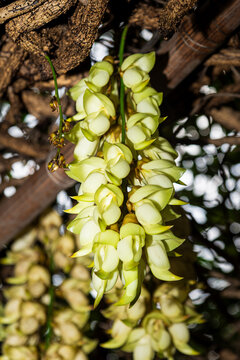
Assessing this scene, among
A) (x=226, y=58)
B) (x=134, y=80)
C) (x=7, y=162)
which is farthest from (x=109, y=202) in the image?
(x=7, y=162)

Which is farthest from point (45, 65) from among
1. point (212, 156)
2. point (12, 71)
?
point (212, 156)

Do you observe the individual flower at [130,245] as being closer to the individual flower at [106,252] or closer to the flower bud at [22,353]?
the individual flower at [106,252]

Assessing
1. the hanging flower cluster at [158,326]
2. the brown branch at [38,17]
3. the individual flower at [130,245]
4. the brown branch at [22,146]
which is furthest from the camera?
the brown branch at [22,146]

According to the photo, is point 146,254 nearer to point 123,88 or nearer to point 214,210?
point 123,88

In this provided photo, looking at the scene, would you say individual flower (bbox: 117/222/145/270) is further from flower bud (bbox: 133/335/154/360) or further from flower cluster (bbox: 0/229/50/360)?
flower cluster (bbox: 0/229/50/360)

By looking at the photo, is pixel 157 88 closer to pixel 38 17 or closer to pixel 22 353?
pixel 38 17

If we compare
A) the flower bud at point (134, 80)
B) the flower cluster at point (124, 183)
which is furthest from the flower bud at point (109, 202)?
the flower bud at point (134, 80)
